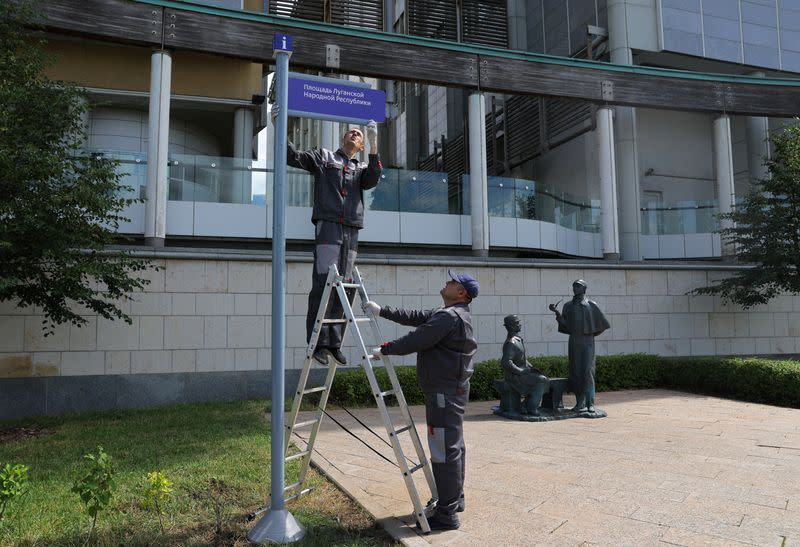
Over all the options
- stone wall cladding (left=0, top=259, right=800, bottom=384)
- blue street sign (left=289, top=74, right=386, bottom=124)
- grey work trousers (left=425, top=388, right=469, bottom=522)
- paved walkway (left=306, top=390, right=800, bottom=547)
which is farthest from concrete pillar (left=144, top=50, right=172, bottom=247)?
grey work trousers (left=425, top=388, right=469, bottom=522)

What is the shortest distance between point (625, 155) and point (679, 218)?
96.1 inches

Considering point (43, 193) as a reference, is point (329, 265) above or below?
below

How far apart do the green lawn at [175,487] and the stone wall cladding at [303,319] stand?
5.68 feet

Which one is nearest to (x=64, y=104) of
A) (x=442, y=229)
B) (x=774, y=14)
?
(x=442, y=229)

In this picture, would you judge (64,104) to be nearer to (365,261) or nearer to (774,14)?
(365,261)

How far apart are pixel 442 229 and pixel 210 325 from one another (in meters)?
5.75

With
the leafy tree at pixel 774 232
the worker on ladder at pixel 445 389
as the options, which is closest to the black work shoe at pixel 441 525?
the worker on ladder at pixel 445 389

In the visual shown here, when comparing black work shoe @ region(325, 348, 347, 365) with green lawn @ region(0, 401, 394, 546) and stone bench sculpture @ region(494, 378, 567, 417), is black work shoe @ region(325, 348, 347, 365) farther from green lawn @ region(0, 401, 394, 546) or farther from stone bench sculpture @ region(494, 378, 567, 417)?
stone bench sculpture @ region(494, 378, 567, 417)

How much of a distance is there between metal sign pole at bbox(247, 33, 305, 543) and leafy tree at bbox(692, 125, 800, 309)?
463 inches

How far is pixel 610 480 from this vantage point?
5387mm

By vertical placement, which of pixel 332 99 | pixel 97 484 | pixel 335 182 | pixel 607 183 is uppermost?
pixel 607 183

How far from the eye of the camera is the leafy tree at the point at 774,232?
1227 cm

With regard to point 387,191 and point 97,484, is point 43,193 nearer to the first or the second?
point 97,484

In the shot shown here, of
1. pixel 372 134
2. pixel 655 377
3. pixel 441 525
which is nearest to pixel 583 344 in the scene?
pixel 655 377
